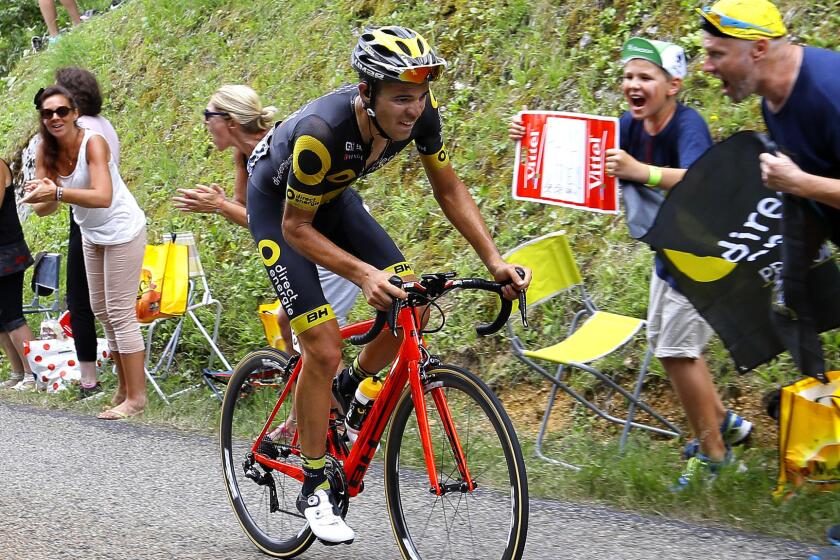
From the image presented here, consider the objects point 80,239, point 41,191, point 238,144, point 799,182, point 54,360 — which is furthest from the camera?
point 54,360

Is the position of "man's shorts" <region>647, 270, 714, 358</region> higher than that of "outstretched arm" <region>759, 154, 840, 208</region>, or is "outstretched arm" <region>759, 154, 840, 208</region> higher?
"outstretched arm" <region>759, 154, 840, 208</region>

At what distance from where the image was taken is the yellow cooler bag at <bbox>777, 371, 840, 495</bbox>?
448 cm

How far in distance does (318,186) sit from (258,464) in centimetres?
156

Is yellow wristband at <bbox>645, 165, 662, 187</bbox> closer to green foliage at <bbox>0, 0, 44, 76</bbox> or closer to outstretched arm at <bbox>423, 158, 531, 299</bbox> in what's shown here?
outstretched arm at <bbox>423, 158, 531, 299</bbox>

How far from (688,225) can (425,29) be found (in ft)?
20.4

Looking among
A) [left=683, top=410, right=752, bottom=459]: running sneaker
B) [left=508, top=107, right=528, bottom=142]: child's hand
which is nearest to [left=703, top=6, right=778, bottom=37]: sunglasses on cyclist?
[left=508, top=107, right=528, bottom=142]: child's hand

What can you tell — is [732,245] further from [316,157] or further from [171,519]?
[171,519]

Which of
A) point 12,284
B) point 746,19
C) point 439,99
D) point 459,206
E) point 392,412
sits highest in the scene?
point 746,19

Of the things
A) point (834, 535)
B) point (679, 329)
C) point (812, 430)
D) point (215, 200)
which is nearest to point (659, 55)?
point (679, 329)

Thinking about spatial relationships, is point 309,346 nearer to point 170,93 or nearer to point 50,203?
point 50,203

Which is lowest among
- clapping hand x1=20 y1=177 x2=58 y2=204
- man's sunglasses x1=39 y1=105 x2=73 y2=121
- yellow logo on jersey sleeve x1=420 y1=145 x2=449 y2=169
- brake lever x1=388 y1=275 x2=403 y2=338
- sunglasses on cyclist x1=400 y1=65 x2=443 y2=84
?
brake lever x1=388 y1=275 x2=403 y2=338

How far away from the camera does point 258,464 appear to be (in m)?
5.03

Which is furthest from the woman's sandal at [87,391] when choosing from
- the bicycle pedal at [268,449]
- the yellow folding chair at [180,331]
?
the bicycle pedal at [268,449]

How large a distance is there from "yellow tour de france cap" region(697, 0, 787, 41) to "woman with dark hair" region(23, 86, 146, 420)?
467 centimetres
